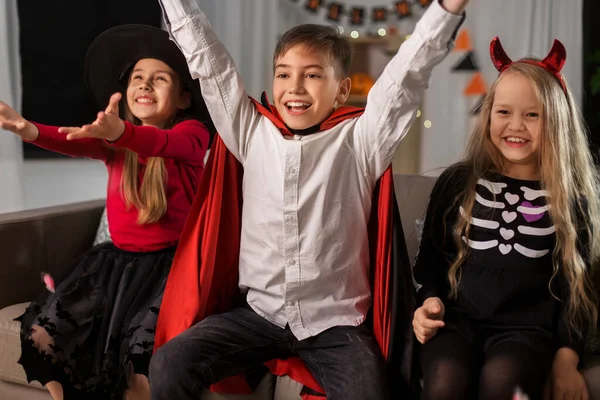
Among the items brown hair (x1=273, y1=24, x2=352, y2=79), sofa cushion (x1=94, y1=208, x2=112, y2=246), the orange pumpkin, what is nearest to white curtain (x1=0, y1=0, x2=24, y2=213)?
sofa cushion (x1=94, y1=208, x2=112, y2=246)

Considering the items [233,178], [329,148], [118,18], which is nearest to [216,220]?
[233,178]

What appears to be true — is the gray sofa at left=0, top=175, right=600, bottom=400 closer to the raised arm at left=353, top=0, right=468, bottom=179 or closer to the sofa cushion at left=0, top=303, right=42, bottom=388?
the sofa cushion at left=0, top=303, right=42, bottom=388

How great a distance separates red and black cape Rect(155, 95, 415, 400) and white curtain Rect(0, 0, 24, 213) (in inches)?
44.9

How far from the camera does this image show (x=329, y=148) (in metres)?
1.47

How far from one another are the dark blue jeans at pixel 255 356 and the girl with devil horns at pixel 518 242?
0.44ft

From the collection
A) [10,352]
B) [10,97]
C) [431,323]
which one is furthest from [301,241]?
[10,97]

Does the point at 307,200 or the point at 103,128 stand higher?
the point at 103,128

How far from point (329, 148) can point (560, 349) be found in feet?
2.23

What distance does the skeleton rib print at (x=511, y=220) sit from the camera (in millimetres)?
1489

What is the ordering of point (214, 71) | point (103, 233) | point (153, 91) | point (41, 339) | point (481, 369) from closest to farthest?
point (481, 369) < point (214, 71) < point (41, 339) < point (153, 91) < point (103, 233)

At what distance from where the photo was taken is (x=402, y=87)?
135 centimetres

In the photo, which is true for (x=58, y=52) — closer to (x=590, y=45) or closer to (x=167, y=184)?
(x=167, y=184)

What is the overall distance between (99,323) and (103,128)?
1.80 ft

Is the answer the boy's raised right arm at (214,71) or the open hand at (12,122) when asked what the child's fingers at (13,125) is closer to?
the open hand at (12,122)
